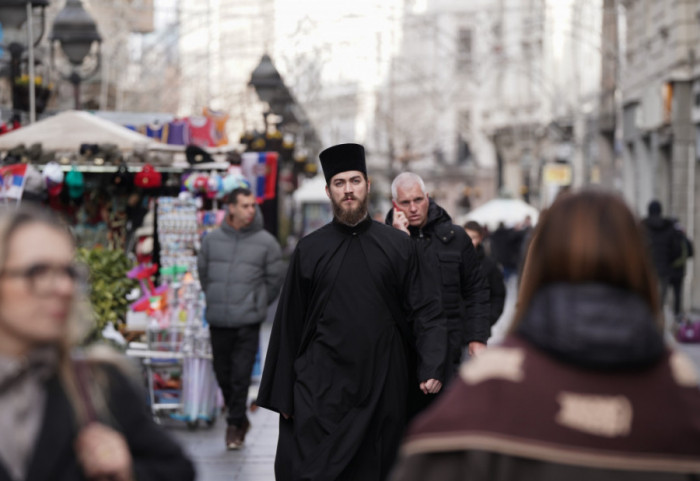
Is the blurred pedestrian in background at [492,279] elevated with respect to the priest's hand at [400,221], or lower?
lower

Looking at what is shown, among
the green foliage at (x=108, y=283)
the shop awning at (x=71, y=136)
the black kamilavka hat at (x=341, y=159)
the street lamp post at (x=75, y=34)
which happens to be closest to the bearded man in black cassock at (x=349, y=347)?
the black kamilavka hat at (x=341, y=159)

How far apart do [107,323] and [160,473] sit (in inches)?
353

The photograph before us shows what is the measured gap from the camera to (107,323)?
12062 millimetres

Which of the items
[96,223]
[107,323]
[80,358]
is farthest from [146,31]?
[80,358]

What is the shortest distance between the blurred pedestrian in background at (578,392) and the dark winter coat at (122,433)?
52 cm

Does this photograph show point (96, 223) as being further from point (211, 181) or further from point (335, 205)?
point (335, 205)

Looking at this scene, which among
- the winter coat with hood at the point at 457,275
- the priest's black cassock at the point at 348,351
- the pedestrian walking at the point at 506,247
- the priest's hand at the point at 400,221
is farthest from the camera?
the pedestrian walking at the point at 506,247

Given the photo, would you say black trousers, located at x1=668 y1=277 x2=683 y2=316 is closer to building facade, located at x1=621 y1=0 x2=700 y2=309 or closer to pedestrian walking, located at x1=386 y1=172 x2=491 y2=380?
building facade, located at x1=621 y1=0 x2=700 y2=309

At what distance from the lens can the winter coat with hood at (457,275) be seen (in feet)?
29.5

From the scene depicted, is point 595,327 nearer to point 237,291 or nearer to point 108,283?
point 237,291

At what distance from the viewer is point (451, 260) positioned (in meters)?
9.01

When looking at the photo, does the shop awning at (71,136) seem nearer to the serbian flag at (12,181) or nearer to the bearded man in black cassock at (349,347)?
the serbian flag at (12,181)


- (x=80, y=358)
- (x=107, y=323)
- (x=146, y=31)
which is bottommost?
(x=107, y=323)

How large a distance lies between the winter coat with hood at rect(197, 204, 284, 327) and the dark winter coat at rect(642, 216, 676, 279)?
1136 centimetres
